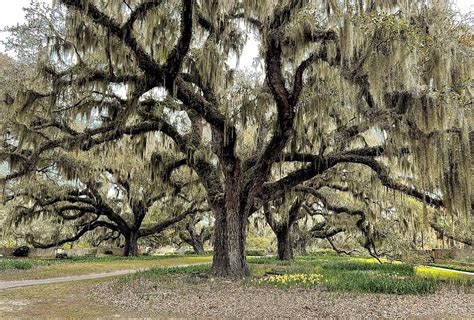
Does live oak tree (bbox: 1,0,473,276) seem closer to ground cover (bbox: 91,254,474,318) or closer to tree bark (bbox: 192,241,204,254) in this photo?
ground cover (bbox: 91,254,474,318)

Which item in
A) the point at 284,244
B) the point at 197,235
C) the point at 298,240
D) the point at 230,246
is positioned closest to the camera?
the point at 230,246

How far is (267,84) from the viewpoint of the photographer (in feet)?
29.8

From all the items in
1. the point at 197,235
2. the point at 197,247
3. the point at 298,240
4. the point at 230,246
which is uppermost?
the point at 230,246

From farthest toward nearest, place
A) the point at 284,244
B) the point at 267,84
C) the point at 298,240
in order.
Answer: the point at 298,240 → the point at 284,244 → the point at 267,84

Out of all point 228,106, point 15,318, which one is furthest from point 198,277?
point 15,318

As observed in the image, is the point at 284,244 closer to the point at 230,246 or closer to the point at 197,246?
the point at 230,246

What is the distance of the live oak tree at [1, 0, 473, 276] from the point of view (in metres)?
7.15

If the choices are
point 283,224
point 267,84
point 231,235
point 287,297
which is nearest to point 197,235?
point 283,224

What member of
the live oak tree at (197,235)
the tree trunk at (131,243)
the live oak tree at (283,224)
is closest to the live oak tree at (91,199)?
the tree trunk at (131,243)

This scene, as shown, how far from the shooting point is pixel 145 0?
7.00 m

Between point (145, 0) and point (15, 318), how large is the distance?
546cm

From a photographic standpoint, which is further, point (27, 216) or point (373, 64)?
point (27, 216)

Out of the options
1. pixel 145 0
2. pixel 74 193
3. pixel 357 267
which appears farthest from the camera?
pixel 74 193

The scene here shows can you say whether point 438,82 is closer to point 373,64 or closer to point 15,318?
point 373,64
